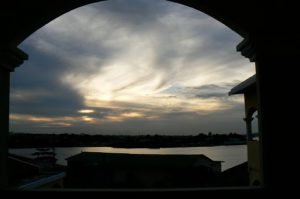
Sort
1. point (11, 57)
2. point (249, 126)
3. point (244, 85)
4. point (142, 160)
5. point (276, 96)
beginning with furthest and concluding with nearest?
1. point (142, 160)
2. point (249, 126)
3. point (244, 85)
4. point (11, 57)
5. point (276, 96)

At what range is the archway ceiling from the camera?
3.39m

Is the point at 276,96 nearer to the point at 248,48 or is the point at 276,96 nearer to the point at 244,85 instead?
the point at 248,48

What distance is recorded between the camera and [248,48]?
340cm

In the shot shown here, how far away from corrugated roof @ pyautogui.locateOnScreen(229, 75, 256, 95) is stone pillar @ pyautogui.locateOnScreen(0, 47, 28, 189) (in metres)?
7.32

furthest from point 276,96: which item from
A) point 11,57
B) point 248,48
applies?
point 11,57

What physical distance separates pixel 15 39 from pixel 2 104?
2.11 ft

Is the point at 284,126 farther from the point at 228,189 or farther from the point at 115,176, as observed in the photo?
the point at 115,176

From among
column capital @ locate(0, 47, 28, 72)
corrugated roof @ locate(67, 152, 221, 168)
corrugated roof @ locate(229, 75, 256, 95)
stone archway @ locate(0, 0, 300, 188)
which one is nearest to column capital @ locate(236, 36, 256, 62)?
stone archway @ locate(0, 0, 300, 188)

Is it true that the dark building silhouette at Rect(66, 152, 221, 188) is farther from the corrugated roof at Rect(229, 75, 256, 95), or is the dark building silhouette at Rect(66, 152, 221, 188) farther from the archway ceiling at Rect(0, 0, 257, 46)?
the archway ceiling at Rect(0, 0, 257, 46)

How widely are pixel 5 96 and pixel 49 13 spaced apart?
923 millimetres

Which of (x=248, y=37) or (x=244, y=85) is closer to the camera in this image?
(x=248, y=37)

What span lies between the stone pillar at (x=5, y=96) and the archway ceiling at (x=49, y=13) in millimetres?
103

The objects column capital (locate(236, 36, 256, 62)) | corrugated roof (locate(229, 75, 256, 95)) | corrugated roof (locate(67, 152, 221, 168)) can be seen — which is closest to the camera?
column capital (locate(236, 36, 256, 62))

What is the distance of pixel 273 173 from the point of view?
3217mm
